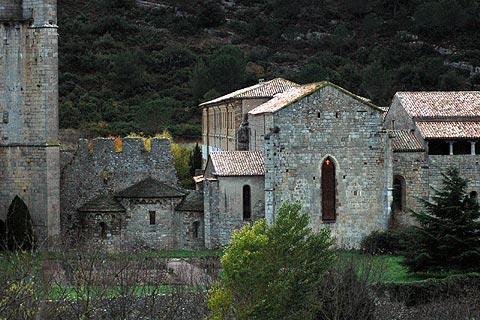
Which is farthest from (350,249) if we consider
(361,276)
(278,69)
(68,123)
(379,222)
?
(278,69)

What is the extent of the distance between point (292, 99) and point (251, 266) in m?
14.5

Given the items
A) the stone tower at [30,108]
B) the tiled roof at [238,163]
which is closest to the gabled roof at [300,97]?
the tiled roof at [238,163]

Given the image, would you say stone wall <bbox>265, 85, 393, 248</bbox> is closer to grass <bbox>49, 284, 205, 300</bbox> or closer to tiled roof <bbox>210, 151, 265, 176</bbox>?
tiled roof <bbox>210, 151, 265, 176</bbox>

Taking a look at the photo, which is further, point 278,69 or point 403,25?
point 403,25

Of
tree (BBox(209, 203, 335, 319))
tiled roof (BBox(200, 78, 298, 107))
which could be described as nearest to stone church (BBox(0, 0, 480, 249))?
tiled roof (BBox(200, 78, 298, 107))

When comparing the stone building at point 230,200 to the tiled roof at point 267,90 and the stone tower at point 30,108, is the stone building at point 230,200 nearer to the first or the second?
the stone tower at point 30,108

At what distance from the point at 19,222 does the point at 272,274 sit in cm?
1442

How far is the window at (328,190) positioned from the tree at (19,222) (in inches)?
438

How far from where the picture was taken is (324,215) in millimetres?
39344

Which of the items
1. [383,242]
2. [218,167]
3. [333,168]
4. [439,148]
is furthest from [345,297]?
[439,148]

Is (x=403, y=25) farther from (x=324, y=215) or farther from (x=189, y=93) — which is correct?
(x=324, y=215)

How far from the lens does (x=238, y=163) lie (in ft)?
130

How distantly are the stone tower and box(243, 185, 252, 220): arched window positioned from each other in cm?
718

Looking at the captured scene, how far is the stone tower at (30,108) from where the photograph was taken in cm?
3734
